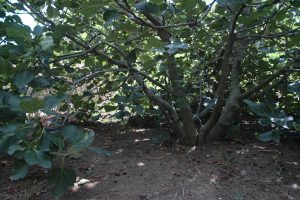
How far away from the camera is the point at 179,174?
2988 mm

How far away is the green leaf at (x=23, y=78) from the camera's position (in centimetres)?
225

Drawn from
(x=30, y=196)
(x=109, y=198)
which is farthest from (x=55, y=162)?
(x=109, y=198)

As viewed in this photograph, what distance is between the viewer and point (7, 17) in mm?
3154

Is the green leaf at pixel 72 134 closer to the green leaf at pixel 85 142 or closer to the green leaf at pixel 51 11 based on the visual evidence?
the green leaf at pixel 85 142

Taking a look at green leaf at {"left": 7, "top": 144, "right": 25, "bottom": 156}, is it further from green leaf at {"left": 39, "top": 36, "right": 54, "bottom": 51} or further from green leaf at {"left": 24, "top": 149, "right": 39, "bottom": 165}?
green leaf at {"left": 39, "top": 36, "right": 54, "bottom": 51}

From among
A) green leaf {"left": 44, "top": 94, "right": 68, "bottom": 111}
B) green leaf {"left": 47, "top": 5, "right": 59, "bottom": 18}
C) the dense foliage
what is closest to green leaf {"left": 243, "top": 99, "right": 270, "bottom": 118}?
the dense foliage

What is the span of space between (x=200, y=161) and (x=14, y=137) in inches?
63.7

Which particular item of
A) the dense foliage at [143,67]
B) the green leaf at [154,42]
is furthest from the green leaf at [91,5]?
the green leaf at [154,42]

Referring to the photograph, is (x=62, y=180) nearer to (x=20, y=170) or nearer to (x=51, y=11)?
(x=20, y=170)

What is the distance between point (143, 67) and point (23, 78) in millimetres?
964

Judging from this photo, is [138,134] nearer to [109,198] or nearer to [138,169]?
[138,169]

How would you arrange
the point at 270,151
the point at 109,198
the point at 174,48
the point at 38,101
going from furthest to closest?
the point at 270,151
the point at 109,198
the point at 174,48
the point at 38,101

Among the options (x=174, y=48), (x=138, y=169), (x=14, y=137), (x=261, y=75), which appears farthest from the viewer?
(x=261, y=75)

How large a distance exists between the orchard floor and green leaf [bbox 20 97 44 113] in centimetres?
99
